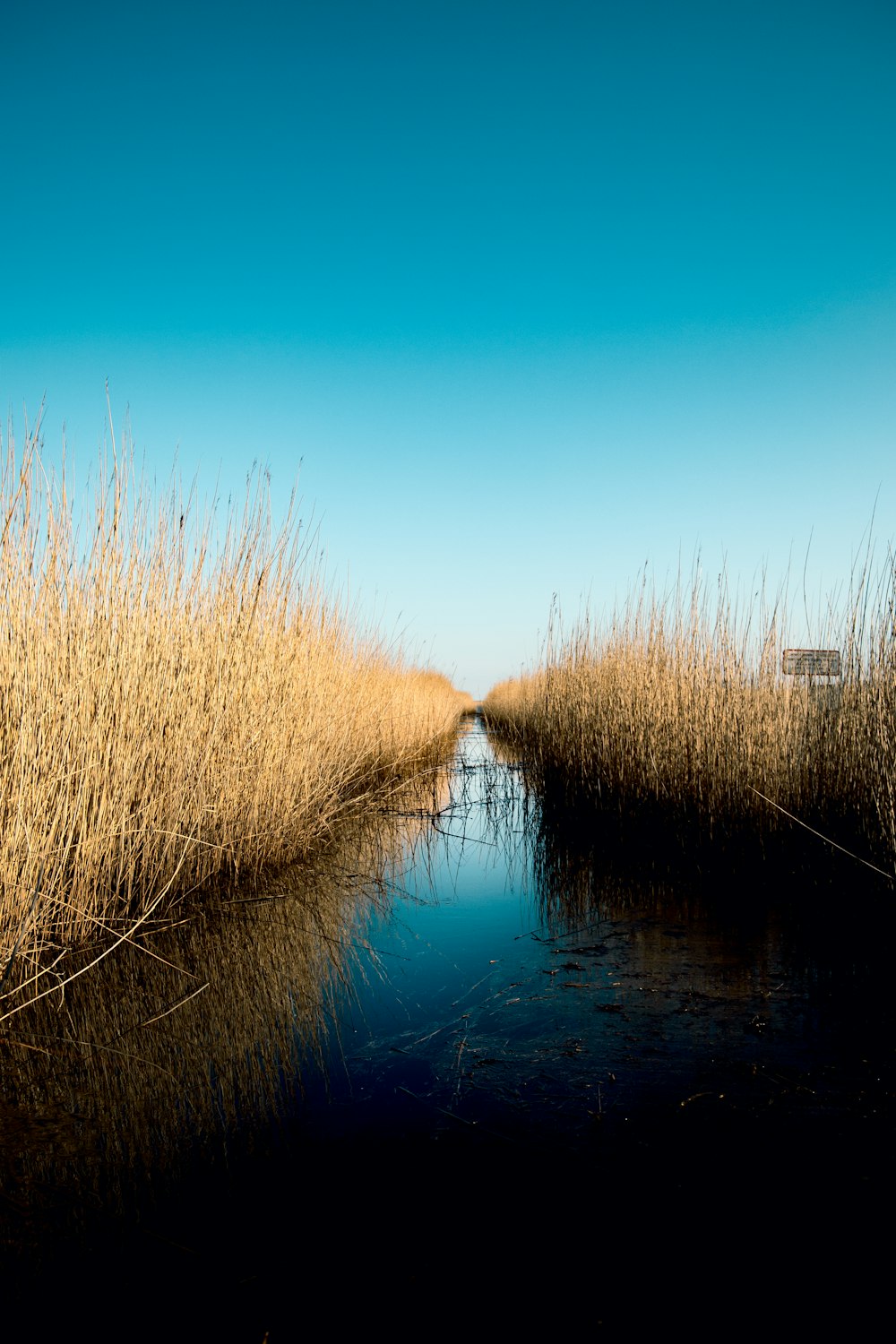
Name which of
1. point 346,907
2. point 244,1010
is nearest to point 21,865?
point 244,1010

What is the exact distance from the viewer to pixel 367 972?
2670 mm

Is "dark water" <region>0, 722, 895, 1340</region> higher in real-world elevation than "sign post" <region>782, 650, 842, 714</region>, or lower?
lower

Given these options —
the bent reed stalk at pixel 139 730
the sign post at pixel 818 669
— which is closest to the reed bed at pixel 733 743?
the sign post at pixel 818 669

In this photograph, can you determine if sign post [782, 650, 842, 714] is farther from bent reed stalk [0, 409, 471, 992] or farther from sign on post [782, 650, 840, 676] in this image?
bent reed stalk [0, 409, 471, 992]

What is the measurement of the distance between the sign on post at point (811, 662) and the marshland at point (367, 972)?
94 millimetres

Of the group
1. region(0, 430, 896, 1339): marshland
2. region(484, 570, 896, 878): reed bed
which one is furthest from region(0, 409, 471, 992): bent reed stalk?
region(484, 570, 896, 878): reed bed

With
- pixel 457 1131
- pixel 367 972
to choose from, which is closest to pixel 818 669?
pixel 367 972

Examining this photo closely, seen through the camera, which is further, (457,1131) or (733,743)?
(733,743)

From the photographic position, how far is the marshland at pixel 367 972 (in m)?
1.33

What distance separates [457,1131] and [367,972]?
110cm

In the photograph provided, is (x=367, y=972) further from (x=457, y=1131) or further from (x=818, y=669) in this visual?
(x=818, y=669)

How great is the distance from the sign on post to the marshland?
0.31 feet

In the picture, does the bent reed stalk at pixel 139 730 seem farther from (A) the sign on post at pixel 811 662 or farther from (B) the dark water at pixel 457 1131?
(A) the sign on post at pixel 811 662

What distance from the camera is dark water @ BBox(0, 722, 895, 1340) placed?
→ 3.84 ft
